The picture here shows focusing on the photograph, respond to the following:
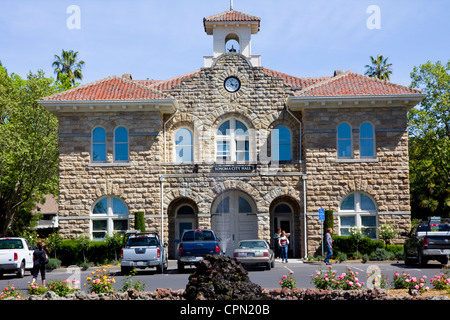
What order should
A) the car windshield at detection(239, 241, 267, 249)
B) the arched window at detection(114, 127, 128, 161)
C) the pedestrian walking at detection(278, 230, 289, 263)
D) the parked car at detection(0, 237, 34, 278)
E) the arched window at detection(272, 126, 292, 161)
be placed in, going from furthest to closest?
the arched window at detection(272, 126, 292, 161), the arched window at detection(114, 127, 128, 161), the pedestrian walking at detection(278, 230, 289, 263), the car windshield at detection(239, 241, 267, 249), the parked car at detection(0, 237, 34, 278)

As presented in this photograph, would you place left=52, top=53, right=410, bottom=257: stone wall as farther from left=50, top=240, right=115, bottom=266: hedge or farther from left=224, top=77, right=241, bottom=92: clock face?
left=224, top=77, right=241, bottom=92: clock face

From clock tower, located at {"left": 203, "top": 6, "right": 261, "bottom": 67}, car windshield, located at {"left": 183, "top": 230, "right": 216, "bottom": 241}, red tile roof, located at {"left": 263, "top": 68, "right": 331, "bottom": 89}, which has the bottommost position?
car windshield, located at {"left": 183, "top": 230, "right": 216, "bottom": 241}

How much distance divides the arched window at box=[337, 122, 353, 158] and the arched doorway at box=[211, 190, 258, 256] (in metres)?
5.42

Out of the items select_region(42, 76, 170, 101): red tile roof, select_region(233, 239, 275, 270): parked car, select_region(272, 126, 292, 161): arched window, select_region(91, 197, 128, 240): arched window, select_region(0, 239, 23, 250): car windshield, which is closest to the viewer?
select_region(233, 239, 275, 270): parked car

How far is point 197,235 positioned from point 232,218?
641 cm

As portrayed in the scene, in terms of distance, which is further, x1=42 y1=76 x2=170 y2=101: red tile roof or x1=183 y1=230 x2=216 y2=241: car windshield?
x1=42 y1=76 x2=170 y2=101: red tile roof

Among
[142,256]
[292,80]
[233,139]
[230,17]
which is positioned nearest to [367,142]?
[292,80]

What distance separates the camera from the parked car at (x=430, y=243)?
76.1 feet

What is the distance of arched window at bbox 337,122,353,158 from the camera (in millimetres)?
30141

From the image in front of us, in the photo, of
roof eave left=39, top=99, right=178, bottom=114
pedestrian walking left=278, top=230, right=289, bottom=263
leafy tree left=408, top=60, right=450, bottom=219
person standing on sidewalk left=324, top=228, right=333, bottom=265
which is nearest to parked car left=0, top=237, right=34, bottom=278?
roof eave left=39, top=99, right=178, bottom=114
